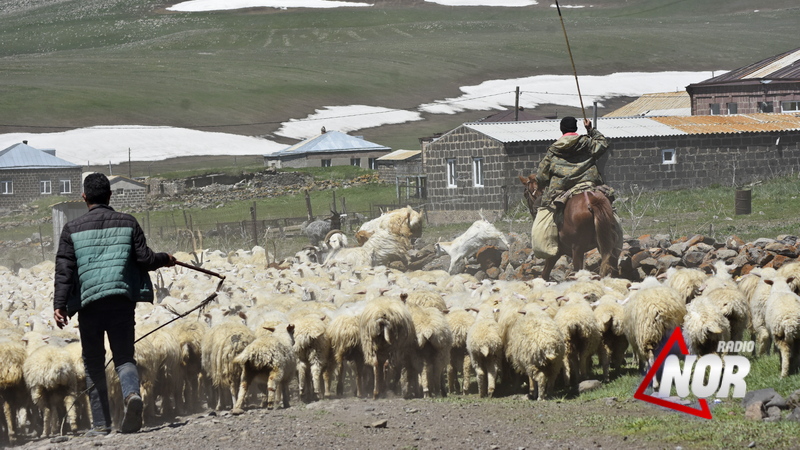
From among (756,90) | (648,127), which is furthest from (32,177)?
(756,90)

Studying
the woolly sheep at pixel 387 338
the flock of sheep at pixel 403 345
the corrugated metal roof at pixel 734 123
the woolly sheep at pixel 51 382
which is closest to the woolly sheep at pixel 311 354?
the flock of sheep at pixel 403 345

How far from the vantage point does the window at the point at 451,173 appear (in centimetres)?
3672

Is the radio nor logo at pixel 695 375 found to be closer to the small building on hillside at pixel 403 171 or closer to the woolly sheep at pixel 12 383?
the woolly sheep at pixel 12 383

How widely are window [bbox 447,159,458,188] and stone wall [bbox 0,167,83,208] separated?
28109mm

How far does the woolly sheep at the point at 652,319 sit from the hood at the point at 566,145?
579 cm

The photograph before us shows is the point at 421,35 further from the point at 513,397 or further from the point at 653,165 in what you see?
the point at 513,397

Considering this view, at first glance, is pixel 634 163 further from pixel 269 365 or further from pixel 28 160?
pixel 28 160

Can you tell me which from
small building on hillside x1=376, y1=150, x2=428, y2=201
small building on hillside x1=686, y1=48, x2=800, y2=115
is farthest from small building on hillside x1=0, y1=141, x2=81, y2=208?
small building on hillside x1=686, y1=48, x2=800, y2=115

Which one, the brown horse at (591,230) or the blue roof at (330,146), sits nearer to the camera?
the brown horse at (591,230)

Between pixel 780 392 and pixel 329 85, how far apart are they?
9896 centimetres

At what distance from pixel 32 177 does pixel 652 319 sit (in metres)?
54.2

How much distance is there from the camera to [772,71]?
164ft

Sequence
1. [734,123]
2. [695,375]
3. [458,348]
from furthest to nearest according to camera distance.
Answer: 1. [734,123]
2. [458,348]
3. [695,375]

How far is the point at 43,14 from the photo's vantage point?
16762 cm
